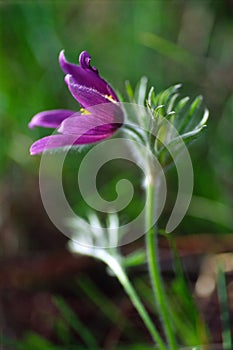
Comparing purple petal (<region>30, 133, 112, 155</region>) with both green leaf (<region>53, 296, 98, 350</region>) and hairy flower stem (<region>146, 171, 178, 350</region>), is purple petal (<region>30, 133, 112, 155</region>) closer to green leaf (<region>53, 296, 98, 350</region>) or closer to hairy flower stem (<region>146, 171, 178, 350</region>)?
hairy flower stem (<region>146, 171, 178, 350</region>)

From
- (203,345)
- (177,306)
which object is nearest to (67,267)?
(177,306)

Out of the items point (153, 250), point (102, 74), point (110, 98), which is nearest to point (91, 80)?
point (110, 98)

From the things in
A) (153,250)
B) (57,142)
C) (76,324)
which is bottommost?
(76,324)

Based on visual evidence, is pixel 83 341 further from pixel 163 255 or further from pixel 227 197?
pixel 227 197

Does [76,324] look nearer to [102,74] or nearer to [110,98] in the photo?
[110,98]

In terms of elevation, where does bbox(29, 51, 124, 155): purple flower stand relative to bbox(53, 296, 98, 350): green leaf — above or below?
above

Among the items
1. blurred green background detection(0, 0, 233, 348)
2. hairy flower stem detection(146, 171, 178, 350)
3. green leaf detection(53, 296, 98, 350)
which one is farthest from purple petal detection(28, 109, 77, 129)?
blurred green background detection(0, 0, 233, 348)

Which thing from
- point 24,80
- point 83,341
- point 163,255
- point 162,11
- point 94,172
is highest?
point 162,11
